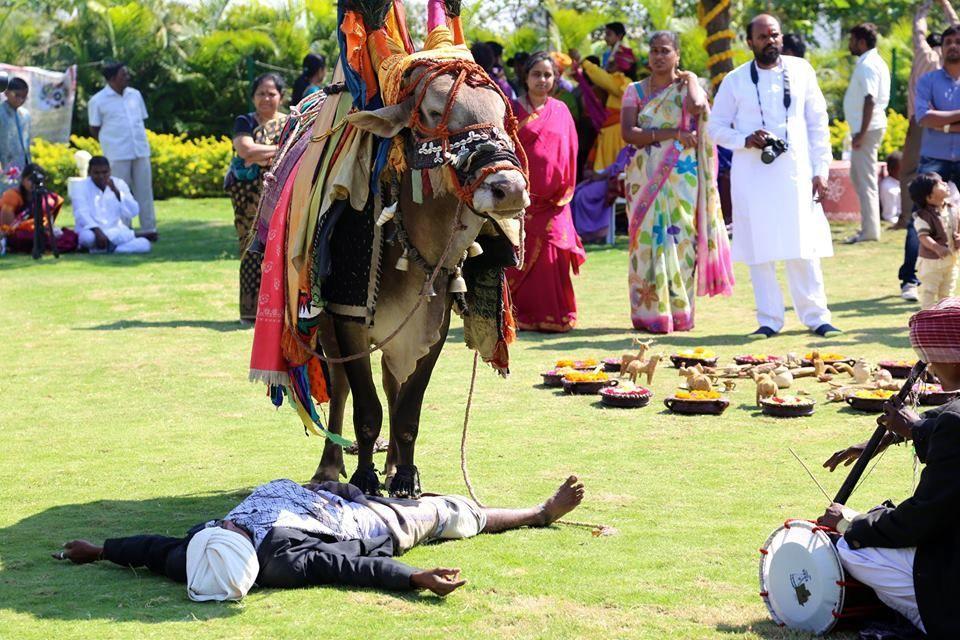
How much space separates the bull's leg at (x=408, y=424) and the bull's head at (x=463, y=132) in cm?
96

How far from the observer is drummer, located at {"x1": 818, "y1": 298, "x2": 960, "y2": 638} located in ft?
15.2

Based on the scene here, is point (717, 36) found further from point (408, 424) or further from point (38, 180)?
point (408, 424)

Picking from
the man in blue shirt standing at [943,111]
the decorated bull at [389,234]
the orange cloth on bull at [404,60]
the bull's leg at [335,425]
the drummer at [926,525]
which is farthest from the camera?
the man in blue shirt standing at [943,111]

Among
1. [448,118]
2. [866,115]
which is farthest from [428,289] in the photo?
[866,115]

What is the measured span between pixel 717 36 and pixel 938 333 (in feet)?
52.7

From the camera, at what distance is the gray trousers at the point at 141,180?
67.2 ft

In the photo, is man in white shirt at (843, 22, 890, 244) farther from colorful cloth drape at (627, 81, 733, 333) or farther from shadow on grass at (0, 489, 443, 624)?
shadow on grass at (0, 489, 443, 624)

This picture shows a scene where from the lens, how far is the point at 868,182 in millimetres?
19047

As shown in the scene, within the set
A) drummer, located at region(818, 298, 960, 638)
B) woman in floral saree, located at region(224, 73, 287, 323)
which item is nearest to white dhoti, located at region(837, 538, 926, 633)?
drummer, located at region(818, 298, 960, 638)

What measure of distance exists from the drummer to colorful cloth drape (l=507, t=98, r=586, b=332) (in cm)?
822

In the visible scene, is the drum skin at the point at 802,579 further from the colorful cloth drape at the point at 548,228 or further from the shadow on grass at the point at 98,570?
the colorful cloth drape at the point at 548,228

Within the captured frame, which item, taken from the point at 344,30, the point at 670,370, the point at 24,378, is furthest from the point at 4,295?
the point at 344,30

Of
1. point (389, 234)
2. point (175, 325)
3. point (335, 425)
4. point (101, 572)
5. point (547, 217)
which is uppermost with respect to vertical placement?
point (389, 234)

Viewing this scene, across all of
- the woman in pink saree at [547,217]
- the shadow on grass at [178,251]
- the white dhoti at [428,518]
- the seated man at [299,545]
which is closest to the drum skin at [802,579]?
the seated man at [299,545]
